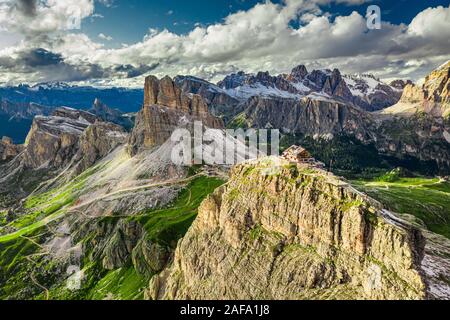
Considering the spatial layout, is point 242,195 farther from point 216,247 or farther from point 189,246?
point 189,246

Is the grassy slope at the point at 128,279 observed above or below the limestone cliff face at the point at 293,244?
below

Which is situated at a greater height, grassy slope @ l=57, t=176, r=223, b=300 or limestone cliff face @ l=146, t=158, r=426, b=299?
limestone cliff face @ l=146, t=158, r=426, b=299

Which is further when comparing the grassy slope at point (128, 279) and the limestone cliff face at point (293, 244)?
the grassy slope at point (128, 279)

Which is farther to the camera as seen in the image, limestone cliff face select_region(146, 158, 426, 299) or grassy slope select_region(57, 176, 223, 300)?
grassy slope select_region(57, 176, 223, 300)

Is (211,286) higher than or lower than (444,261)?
lower

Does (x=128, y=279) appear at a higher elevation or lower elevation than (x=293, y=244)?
lower

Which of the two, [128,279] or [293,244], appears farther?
[128,279]
